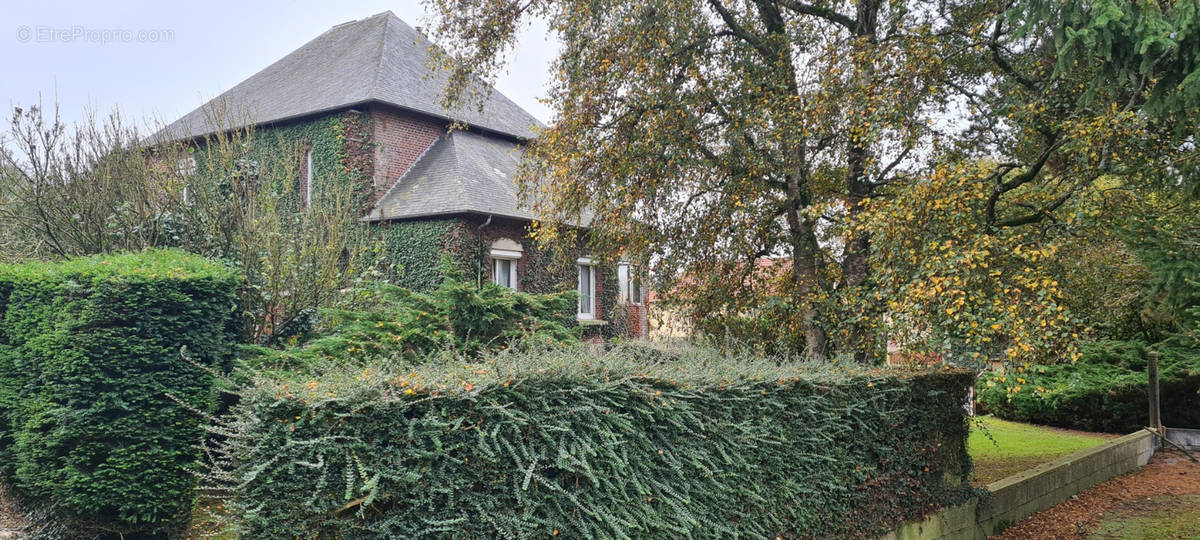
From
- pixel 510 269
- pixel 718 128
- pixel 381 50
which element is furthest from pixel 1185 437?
pixel 381 50

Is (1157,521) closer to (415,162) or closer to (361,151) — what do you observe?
(415,162)

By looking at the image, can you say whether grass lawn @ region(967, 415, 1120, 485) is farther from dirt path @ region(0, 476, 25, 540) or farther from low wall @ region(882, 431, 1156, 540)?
dirt path @ region(0, 476, 25, 540)

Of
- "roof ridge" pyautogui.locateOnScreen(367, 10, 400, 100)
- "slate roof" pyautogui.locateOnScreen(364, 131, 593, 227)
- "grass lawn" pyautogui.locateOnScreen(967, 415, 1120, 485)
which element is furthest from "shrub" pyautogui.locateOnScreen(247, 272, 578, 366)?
"roof ridge" pyautogui.locateOnScreen(367, 10, 400, 100)

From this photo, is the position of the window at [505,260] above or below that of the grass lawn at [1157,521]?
above

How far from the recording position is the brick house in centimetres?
1756

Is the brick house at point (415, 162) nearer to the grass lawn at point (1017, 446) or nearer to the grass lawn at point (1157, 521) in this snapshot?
the grass lawn at point (1017, 446)

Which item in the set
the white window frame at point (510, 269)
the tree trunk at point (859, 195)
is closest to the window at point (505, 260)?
the white window frame at point (510, 269)

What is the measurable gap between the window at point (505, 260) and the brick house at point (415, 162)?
0.02m

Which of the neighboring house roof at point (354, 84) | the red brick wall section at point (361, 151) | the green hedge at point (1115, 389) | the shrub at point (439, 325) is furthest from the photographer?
the neighboring house roof at point (354, 84)

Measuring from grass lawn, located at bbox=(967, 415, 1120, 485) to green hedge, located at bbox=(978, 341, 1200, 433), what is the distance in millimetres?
376

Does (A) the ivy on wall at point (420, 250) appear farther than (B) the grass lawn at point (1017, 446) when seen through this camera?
Yes

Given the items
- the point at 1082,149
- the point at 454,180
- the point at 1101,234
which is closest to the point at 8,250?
the point at 454,180

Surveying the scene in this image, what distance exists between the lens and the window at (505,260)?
1819cm

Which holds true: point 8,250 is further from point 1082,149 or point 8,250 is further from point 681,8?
point 1082,149
